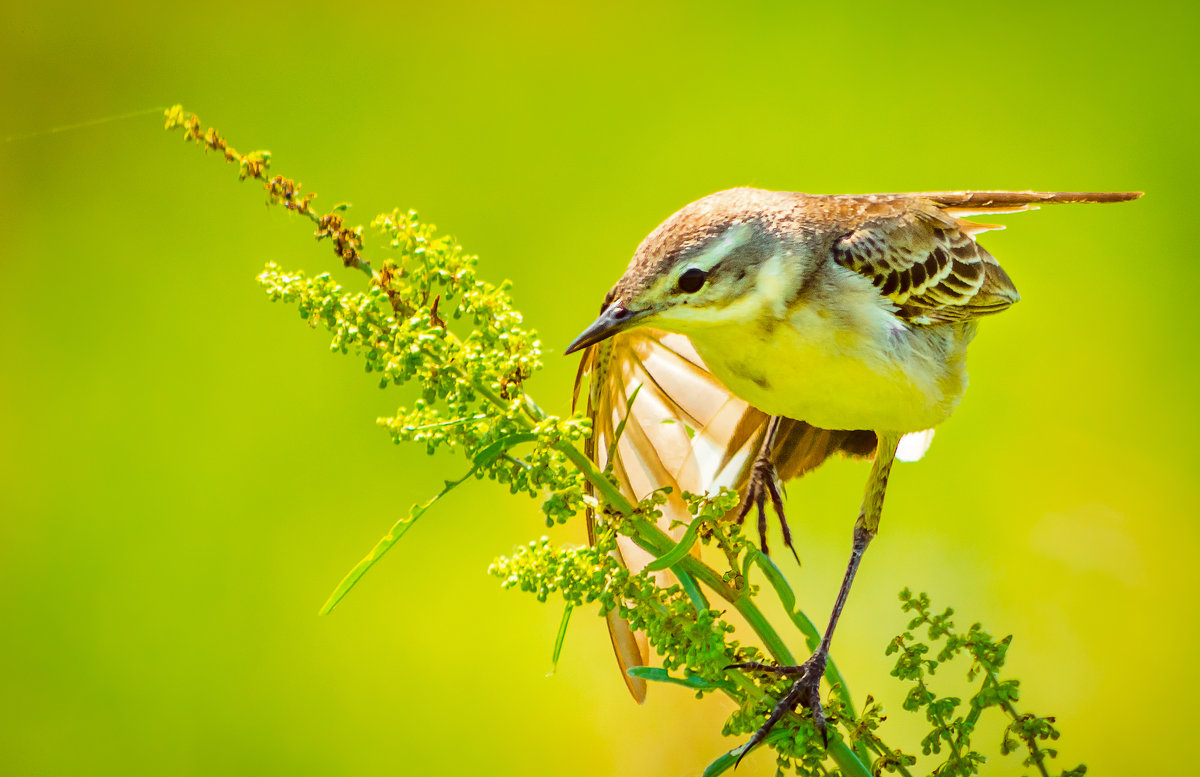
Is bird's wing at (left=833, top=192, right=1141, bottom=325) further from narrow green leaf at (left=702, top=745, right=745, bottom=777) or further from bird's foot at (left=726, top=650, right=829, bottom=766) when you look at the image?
narrow green leaf at (left=702, top=745, right=745, bottom=777)

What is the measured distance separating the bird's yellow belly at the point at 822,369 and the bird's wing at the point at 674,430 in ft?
0.81

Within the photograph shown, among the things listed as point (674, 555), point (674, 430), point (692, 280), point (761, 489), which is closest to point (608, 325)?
point (692, 280)

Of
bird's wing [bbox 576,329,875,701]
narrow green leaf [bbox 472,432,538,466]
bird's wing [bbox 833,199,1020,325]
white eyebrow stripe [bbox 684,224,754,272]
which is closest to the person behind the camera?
narrow green leaf [bbox 472,432,538,466]

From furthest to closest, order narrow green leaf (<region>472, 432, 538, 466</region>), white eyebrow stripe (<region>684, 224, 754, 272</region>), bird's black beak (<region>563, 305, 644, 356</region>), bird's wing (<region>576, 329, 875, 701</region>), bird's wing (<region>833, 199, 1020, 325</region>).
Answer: bird's wing (<region>576, 329, 875, 701</region>) → bird's wing (<region>833, 199, 1020, 325</region>) → white eyebrow stripe (<region>684, 224, 754, 272</region>) → bird's black beak (<region>563, 305, 644, 356</region>) → narrow green leaf (<region>472, 432, 538, 466</region>)

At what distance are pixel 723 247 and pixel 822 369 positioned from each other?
21cm

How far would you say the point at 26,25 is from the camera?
2635 millimetres

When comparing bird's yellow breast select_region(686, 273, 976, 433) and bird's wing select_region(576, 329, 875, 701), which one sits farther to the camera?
bird's wing select_region(576, 329, 875, 701)

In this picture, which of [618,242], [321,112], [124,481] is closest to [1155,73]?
[618,242]

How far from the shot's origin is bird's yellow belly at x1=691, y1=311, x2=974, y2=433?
126 centimetres

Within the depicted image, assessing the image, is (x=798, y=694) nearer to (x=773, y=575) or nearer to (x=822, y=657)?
(x=822, y=657)

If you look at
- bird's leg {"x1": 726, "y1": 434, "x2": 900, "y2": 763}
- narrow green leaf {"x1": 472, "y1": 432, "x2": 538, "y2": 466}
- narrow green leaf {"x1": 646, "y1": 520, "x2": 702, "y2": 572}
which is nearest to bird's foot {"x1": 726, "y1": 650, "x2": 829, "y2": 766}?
bird's leg {"x1": 726, "y1": 434, "x2": 900, "y2": 763}

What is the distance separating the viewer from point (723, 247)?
4.00 feet

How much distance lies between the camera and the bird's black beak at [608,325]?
1.09 metres

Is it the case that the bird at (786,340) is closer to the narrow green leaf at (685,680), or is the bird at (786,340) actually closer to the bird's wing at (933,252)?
the bird's wing at (933,252)
